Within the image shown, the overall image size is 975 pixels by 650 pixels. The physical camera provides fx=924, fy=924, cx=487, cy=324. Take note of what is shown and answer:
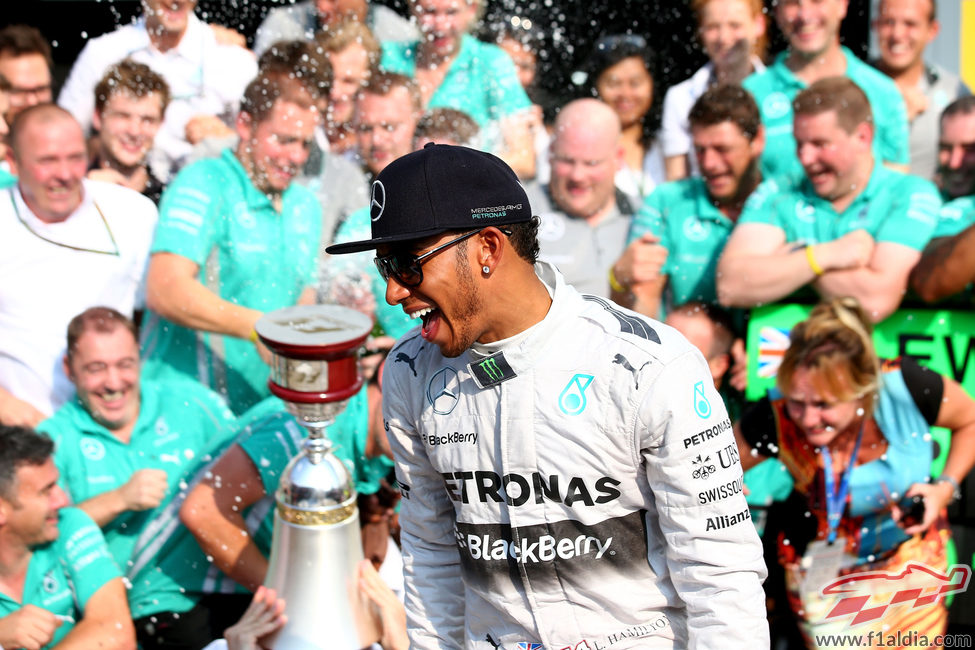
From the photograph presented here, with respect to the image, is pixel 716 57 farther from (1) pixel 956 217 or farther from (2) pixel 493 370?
(2) pixel 493 370

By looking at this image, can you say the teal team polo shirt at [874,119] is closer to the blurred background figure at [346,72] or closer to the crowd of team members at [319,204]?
the crowd of team members at [319,204]

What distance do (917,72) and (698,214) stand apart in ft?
3.08

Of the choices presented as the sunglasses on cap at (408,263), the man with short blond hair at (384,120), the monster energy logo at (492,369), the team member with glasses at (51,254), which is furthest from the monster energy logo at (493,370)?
the team member with glasses at (51,254)

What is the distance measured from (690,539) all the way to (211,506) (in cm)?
220

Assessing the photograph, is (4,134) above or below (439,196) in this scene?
above

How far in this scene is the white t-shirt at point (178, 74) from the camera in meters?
3.56

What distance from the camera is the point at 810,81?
3.39 metres

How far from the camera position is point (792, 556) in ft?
10.4

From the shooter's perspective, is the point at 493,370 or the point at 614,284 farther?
the point at 614,284

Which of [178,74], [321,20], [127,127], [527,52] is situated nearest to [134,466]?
[127,127]

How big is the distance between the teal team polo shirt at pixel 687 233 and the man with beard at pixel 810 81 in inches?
10.1

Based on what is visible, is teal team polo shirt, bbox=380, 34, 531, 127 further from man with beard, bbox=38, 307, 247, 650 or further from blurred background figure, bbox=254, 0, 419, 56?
man with beard, bbox=38, 307, 247, 650

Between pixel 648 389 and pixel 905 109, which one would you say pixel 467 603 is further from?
pixel 905 109

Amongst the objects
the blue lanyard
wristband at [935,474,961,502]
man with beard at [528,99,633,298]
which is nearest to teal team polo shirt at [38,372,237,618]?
man with beard at [528,99,633,298]
